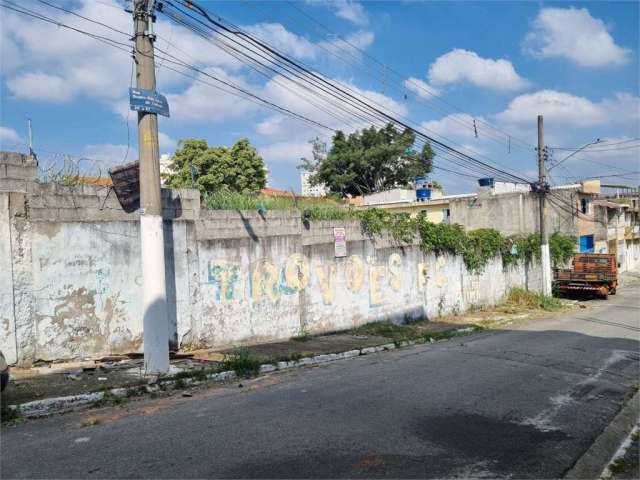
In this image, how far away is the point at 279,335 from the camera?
12.3 meters

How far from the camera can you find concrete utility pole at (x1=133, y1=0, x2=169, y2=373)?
8.16 meters

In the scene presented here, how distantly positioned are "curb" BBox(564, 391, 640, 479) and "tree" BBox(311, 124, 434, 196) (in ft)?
130

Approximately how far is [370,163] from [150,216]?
129 feet

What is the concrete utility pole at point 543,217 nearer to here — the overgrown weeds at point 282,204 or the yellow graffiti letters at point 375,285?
the yellow graffiti letters at point 375,285

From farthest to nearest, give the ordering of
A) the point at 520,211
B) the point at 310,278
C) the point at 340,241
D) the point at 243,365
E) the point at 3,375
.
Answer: the point at 520,211 < the point at 340,241 < the point at 310,278 < the point at 243,365 < the point at 3,375

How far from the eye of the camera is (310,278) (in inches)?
519

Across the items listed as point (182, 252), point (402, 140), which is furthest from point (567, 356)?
point (402, 140)

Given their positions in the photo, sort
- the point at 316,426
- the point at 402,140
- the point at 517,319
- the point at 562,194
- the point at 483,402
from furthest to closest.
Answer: the point at 402,140 → the point at 562,194 → the point at 517,319 → the point at 483,402 → the point at 316,426

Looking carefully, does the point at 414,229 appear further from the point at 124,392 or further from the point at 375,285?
the point at 124,392

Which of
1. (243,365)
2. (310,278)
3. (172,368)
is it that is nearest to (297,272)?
(310,278)

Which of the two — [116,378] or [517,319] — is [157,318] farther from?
[517,319]

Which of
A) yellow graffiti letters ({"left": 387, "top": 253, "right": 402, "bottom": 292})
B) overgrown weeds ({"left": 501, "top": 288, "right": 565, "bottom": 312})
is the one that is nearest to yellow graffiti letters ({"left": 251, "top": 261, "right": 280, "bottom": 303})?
yellow graffiti letters ({"left": 387, "top": 253, "right": 402, "bottom": 292})

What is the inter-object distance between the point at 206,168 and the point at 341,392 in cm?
3120

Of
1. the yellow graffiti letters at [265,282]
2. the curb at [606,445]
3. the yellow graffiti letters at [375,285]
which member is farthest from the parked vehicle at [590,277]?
the curb at [606,445]
